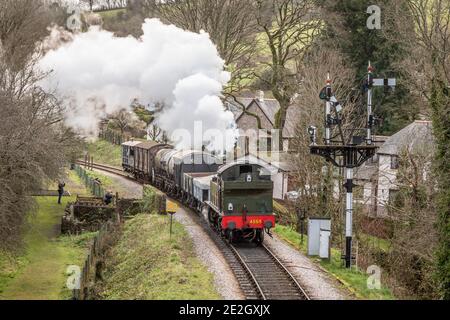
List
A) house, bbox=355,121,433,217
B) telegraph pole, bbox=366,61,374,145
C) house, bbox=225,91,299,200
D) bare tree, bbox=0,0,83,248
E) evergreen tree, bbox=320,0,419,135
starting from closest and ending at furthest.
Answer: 1. telegraph pole, bbox=366,61,374,145
2. bare tree, bbox=0,0,83,248
3. house, bbox=355,121,433,217
4. evergreen tree, bbox=320,0,419,135
5. house, bbox=225,91,299,200

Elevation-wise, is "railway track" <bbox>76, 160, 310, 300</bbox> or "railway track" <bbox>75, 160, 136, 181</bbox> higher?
"railway track" <bbox>75, 160, 136, 181</bbox>

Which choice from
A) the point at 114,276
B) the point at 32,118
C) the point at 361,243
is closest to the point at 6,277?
the point at 114,276

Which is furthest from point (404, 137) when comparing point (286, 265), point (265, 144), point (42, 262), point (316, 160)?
point (42, 262)

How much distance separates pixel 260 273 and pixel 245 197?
3563mm

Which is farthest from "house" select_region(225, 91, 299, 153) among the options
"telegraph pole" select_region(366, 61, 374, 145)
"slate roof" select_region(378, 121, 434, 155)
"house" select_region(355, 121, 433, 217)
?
"telegraph pole" select_region(366, 61, 374, 145)

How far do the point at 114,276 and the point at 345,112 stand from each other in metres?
17.1

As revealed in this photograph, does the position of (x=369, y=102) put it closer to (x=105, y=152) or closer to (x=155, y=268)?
(x=155, y=268)

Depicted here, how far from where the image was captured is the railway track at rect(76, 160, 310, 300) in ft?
Result: 53.1

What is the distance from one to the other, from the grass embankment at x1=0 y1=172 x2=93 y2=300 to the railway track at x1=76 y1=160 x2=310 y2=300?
5715 millimetres

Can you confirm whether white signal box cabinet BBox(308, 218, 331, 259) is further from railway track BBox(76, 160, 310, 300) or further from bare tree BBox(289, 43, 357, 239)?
bare tree BBox(289, 43, 357, 239)

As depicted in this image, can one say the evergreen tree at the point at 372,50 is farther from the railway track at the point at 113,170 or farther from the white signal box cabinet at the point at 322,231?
the white signal box cabinet at the point at 322,231

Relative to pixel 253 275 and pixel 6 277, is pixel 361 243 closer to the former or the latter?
pixel 253 275

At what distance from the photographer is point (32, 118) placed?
2634 cm

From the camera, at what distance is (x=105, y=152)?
198 feet
